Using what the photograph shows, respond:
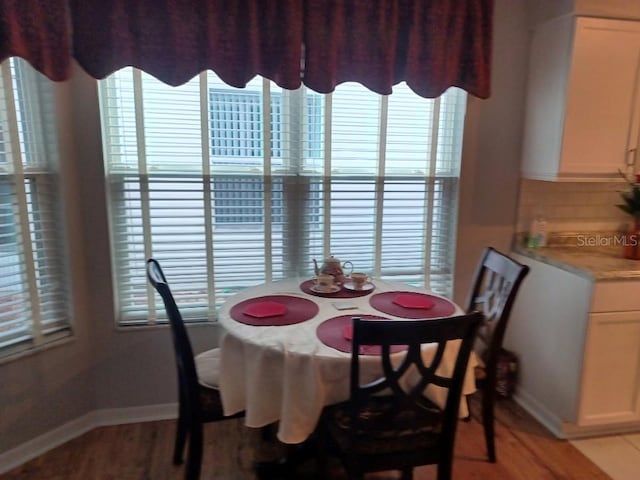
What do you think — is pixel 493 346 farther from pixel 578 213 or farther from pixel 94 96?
Result: pixel 94 96

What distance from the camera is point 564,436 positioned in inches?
93.0

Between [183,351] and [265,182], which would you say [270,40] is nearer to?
[265,182]

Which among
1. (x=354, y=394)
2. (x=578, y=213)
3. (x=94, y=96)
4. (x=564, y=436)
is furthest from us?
(x=578, y=213)

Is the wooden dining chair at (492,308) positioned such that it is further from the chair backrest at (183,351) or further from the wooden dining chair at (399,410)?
the chair backrest at (183,351)

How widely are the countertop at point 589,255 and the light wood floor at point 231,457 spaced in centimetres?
90

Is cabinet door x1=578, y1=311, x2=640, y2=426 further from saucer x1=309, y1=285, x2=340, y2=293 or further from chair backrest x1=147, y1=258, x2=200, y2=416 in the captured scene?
chair backrest x1=147, y1=258, x2=200, y2=416

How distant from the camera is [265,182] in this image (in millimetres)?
2439

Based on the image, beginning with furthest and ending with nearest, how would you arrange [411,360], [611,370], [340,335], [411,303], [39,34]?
[611,370] → [411,303] → [39,34] → [340,335] → [411,360]

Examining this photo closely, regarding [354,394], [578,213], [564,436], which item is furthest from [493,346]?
[578,213]

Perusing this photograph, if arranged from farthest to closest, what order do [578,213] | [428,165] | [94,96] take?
1. [578,213]
2. [428,165]
3. [94,96]

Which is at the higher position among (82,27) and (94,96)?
(82,27)

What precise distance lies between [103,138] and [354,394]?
1728 mm

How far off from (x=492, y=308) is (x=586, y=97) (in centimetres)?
122

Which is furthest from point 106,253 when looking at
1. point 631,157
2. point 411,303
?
point 631,157
